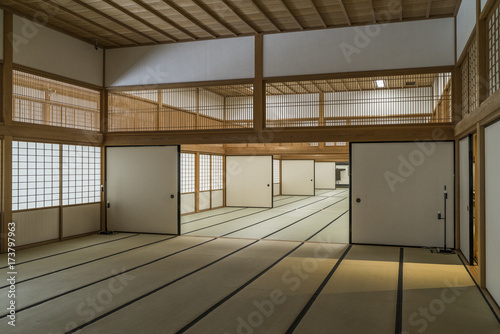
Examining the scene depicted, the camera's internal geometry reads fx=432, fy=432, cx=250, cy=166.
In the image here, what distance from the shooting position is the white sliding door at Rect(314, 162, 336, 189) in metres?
26.4

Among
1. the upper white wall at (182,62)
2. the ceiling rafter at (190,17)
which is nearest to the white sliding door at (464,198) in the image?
the upper white wall at (182,62)

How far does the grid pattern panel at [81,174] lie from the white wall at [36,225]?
0.47 m

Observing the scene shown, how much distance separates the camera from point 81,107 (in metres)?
8.87

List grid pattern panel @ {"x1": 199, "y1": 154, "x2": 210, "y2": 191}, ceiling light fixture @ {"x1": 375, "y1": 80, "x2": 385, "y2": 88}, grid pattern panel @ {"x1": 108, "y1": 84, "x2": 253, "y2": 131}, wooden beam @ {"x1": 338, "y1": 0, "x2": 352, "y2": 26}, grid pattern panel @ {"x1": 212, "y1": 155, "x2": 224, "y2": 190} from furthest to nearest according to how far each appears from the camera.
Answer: grid pattern panel @ {"x1": 212, "y1": 155, "x2": 224, "y2": 190}, grid pattern panel @ {"x1": 199, "y1": 154, "x2": 210, "y2": 191}, ceiling light fixture @ {"x1": 375, "y1": 80, "x2": 385, "y2": 88}, grid pattern panel @ {"x1": 108, "y1": 84, "x2": 253, "y2": 131}, wooden beam @ {"x1": 338, "y1": 0, "x2": 352, "y2": 26}

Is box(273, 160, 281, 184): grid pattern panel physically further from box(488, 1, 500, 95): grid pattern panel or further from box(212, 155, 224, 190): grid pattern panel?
box(488, 1, 500, 95): grid pattern panel

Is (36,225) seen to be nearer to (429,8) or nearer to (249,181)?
(429,8)

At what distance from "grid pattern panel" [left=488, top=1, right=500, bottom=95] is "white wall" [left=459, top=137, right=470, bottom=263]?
1747mm

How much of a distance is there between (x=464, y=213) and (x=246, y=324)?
15.0ft

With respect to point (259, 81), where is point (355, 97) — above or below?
above

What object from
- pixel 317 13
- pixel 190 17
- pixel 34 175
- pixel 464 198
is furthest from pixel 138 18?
pixel 464 198

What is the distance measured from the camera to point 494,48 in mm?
4680

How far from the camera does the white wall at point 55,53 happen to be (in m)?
7.37

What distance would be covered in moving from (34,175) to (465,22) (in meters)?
7.49

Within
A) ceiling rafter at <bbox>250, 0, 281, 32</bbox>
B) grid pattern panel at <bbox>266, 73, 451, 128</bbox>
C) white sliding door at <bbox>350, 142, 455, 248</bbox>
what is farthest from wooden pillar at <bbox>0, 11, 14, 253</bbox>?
grid pattern panel at <bbox>266, 73, 451, 128</bbox>
